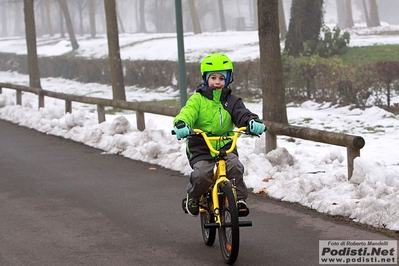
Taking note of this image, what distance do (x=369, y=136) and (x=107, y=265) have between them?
10225 mm

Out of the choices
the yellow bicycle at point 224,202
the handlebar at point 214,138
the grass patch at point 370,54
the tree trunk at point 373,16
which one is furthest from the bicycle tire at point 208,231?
the tree trunk at point 373,16

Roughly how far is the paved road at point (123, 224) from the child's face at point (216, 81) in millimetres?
1442

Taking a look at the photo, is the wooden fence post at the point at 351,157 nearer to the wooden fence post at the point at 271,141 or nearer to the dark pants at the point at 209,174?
the wooden fence post at the point at 271,141

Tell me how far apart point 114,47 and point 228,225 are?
60.2 feet

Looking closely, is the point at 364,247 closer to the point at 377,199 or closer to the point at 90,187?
the point at 377,199

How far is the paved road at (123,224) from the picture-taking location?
7.42 metres

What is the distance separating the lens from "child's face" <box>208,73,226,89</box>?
7.38 m

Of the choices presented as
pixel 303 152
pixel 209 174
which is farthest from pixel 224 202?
pixel 303 152

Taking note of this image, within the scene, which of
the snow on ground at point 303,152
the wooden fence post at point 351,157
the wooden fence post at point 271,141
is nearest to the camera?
the snow on ground at point 303,152

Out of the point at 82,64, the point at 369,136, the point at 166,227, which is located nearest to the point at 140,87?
the point at 82,64

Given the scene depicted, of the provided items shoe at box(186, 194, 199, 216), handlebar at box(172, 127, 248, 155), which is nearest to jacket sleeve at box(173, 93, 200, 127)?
handlebar at box(172, 127, 248, 155)

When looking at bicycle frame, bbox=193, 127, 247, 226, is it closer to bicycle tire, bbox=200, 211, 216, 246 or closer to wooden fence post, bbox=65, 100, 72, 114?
bicycle tire, bbox=200, 211, 216, 246

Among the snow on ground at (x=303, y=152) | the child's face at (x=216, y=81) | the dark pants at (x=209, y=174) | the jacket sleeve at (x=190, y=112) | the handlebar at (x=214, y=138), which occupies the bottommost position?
the snow on ground at (x=303, y=152)

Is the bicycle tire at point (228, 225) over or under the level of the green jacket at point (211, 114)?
under
